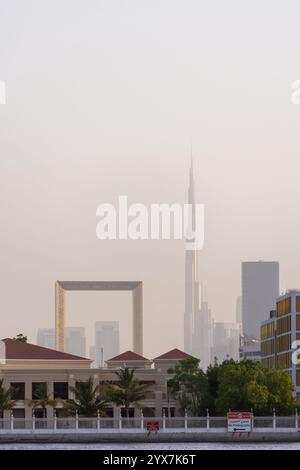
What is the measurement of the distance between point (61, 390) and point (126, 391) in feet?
36.0

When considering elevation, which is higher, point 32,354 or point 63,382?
point 32,354

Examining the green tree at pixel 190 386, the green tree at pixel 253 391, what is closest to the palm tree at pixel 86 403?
the green tree at pixel 190 386

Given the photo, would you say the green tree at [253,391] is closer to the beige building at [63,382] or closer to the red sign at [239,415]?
the red sign at [239,415]

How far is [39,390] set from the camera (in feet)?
596

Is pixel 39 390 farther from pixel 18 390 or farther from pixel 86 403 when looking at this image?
pixel 86 403

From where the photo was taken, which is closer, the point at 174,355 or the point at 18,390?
the point at 18,390

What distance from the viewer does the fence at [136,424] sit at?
162125 millimetres

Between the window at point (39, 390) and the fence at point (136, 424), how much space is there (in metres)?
12.9

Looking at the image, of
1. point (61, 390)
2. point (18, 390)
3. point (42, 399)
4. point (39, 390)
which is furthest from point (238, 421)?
point (18, 390)

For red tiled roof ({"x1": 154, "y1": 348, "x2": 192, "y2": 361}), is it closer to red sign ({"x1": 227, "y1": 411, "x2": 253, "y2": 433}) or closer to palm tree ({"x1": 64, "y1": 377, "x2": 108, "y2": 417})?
palm tree ({"x1": 64, "y1": 377, "x2": 108, "y2": 417})

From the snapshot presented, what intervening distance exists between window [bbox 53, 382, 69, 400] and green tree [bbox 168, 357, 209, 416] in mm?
10370

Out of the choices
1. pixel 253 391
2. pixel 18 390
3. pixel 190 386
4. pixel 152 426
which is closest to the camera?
pixel 152 426

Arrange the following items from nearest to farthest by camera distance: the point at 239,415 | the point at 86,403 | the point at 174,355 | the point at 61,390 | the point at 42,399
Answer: the point at 239,415, the point at 86,403, the point at 42,399, the point at 61,390, the point at 174,355

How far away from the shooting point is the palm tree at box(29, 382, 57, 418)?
178 metres
